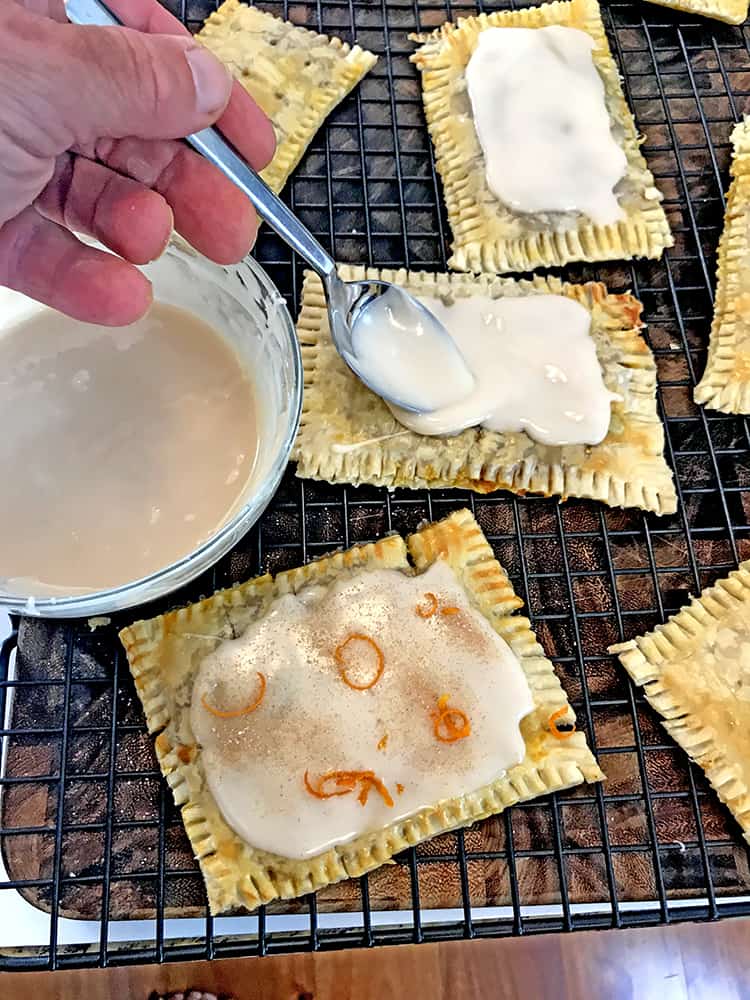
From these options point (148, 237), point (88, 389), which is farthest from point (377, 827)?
point (148, 237)

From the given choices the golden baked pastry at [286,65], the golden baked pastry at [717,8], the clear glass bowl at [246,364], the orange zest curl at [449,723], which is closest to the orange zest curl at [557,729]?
the orange zest curl at [449,723]

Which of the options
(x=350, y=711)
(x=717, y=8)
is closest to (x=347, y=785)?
(x=350, y=711)

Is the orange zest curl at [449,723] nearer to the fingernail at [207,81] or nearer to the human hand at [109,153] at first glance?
the human hand at [109,153]

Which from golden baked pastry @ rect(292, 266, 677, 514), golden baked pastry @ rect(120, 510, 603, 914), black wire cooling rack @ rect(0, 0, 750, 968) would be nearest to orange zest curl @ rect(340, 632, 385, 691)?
golden baked pastry @ rect(120, 510, 603, 914)

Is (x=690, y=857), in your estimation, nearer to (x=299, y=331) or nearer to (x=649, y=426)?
(x=649, y=426)

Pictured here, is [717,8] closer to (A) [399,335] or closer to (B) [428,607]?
(A) [399,335]

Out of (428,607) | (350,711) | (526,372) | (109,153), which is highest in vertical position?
(109,153)

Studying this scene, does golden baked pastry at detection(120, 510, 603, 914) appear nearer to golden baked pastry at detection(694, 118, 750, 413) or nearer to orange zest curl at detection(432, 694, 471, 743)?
orange zest curl at detection(432, 694, 471, 743)
